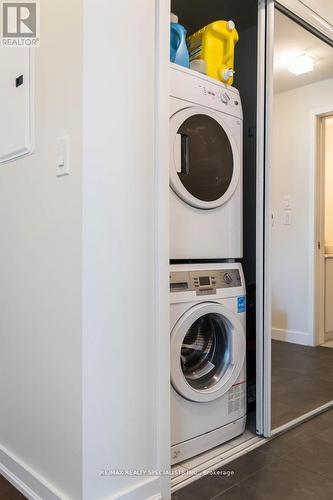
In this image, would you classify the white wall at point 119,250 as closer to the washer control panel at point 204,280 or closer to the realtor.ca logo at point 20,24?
the washer control panel at point 204,280

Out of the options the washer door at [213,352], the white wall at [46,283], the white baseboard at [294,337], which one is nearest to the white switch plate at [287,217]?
the white baseboard at [294,337]

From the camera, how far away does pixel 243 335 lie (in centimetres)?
184

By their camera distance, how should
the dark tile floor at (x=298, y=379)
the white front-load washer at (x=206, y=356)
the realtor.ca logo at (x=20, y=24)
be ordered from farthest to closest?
the dark tile floor at (x=298, y=379)
the white front-load washer at (x=206, y=356)
the realtor.ca logo at (x=20, y=24)

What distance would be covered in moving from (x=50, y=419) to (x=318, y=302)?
92.1 inches

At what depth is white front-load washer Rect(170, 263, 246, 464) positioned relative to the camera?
1590mm

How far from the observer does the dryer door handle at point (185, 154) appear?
166 cm

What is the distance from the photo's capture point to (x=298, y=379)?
8.46 ft

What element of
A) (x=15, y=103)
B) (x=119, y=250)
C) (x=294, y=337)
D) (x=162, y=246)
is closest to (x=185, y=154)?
(x=162, y=246)

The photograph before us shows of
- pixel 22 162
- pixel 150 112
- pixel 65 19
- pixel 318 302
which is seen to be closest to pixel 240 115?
pixel 150 112

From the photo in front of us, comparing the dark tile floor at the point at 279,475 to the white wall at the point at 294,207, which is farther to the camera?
the white wall at the point at 294,207

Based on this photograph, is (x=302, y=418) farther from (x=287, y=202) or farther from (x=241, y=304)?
(x=287, y=202)

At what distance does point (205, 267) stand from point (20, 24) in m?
1.26

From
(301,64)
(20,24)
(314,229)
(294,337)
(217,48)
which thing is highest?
(301,64)

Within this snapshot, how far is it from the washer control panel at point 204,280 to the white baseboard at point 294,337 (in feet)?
3.81
